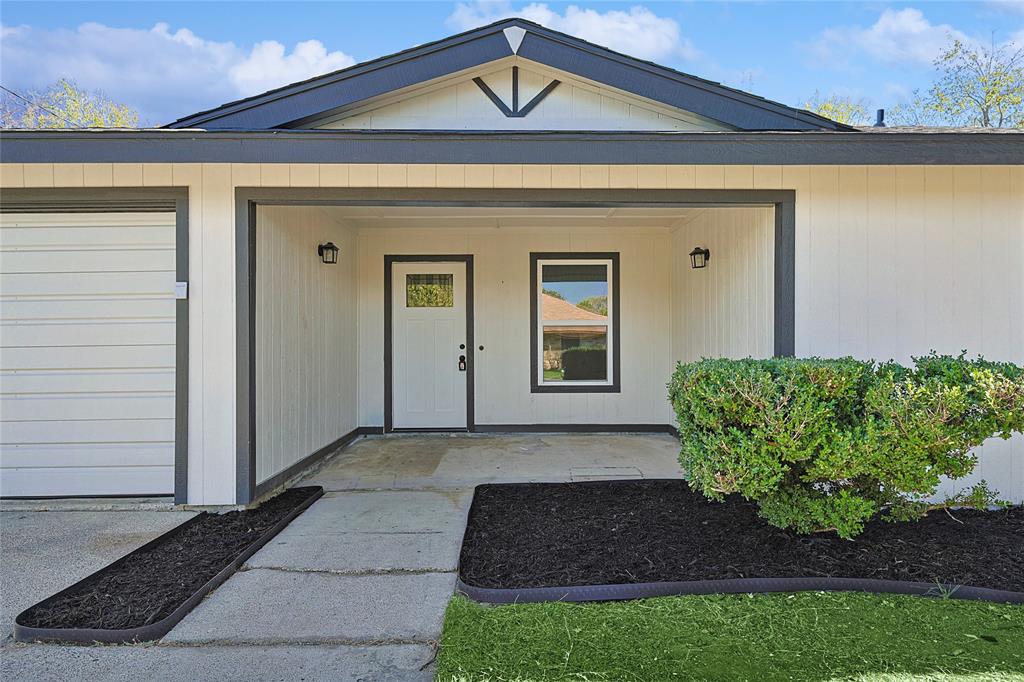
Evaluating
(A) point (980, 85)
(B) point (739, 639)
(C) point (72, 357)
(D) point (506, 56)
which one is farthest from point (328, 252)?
(A) point (980, 85)

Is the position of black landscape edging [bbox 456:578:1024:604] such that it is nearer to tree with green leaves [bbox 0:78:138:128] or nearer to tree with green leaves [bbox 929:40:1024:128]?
tree with green leaves [bbox 929:40:1024:128]

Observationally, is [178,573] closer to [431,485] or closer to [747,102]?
[431,485]

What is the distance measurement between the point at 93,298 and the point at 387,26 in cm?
838

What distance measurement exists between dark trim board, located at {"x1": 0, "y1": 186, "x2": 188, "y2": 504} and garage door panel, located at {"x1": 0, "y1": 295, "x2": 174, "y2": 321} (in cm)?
39

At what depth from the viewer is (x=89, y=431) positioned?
4.39 meters

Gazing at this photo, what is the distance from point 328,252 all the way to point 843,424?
15.7ft

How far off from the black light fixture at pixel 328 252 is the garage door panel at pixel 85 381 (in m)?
1.94

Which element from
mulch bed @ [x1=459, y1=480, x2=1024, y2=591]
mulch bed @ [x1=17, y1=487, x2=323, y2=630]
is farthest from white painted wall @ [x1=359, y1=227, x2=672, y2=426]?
mulch bed @ [x1=17, y1=487, x2=323, y2=630]

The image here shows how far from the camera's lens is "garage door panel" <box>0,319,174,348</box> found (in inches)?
172

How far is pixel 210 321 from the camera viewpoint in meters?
4.27

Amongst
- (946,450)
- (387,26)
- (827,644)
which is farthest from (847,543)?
(387,26)

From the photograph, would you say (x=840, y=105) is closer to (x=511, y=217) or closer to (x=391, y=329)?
(x=511, y=217)

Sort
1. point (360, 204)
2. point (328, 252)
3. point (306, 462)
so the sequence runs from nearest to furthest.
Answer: point (360, 204)
point (306, 462)
point (328, 252)

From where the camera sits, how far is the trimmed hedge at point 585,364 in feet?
23.7
